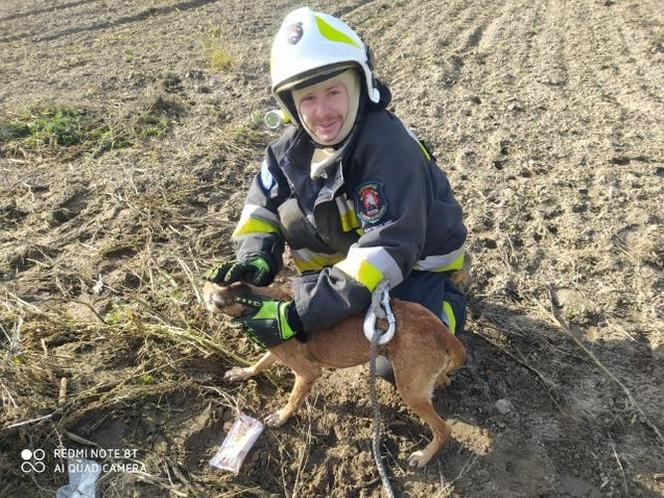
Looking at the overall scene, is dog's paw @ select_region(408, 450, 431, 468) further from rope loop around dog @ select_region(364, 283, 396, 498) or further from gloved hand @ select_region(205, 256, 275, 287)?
gloved hand @ select_region(205, 256, 275, 287)

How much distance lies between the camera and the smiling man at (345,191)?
8.87 feet

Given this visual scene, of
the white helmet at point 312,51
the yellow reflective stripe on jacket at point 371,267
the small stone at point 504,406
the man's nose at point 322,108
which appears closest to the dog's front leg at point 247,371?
the yellow reflective stripe on jacket at point 371,267

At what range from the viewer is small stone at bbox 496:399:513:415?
3.19 meters

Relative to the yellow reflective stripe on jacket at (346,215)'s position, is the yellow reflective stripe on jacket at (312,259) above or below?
below

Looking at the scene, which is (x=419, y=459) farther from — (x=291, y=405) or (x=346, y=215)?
(x=346, y=215)

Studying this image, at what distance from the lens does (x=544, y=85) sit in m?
6.81

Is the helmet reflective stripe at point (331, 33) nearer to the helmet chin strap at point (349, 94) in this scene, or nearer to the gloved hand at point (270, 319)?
the helmet chin strap at point (349, 94)

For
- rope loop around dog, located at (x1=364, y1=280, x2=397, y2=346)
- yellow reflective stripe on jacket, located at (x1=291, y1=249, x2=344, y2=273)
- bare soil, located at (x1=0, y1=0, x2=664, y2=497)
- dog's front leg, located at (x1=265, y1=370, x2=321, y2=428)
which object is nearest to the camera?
rope loop around dog, located at (x1=364, y1=280, x2=397, y2=346)

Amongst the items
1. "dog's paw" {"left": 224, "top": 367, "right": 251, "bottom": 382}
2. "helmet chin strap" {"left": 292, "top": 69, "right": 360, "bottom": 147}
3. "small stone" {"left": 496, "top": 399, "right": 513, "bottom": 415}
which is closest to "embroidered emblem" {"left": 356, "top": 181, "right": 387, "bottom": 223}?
"helmet chin strap" {"left": 292, "top": 69, "right": 360, "bottom": 147}

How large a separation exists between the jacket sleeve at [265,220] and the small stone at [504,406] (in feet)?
4.91

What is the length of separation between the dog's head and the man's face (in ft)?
2.91

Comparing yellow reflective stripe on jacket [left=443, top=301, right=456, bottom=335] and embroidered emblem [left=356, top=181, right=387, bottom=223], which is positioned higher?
embroidered emblem [left=356, top=181, right=387, bottom=223]

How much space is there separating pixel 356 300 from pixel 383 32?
7.27 m

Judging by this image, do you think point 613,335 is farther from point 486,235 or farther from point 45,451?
point 45,451
